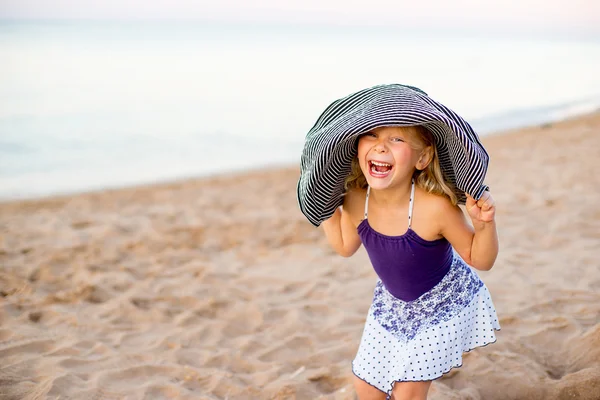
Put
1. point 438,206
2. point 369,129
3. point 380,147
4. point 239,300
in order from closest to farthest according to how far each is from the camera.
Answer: point 369,129 < point 380,147 < point 438,206 < point 239,300

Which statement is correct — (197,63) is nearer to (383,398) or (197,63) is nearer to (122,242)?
(122,242)

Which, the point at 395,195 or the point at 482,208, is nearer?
the point at 482,208

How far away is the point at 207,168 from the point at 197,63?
1179cm

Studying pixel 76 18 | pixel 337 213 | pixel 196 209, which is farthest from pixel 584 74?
pixel 76 18

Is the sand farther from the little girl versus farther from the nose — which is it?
the nose

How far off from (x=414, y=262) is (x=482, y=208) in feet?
1.32

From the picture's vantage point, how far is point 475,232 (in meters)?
2.39

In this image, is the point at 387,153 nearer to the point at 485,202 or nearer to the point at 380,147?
the point at 380,147

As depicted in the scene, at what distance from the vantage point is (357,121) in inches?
86.0

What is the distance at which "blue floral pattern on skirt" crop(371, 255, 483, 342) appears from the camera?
8.22ft

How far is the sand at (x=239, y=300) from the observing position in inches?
126

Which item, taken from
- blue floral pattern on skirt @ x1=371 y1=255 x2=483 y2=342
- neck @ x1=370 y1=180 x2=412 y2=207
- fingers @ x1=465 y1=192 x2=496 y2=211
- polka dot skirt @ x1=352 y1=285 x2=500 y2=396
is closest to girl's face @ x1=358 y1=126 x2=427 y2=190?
neck @ x1=370 y1=180 x2=412 y2=207

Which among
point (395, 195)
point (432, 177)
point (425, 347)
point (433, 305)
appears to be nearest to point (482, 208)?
point (432, 177)

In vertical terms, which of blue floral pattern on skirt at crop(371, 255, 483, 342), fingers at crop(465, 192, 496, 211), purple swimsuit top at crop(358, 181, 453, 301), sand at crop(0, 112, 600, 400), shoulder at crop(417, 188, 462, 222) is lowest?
sand at crop(0, 112, 600, 400)
